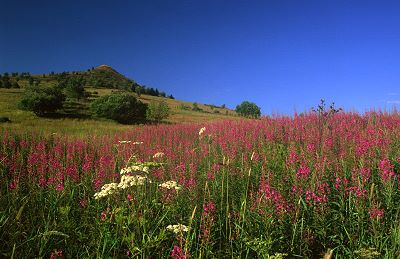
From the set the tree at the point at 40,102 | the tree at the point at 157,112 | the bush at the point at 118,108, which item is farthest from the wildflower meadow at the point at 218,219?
the tree at the point at 157,112

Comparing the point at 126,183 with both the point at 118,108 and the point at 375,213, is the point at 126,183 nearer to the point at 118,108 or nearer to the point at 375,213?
the point at 375,213

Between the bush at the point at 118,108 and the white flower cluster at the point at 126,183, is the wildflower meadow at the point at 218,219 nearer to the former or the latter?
the white flower cluster at the point at 126,183

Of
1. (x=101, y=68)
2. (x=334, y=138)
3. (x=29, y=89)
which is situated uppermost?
(x=101, y=68)

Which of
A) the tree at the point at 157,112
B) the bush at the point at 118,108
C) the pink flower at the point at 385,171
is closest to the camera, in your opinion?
the pink flower at the point at 385,171

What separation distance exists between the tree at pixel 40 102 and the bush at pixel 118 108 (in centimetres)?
513

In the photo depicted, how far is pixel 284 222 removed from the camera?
439 centimetres

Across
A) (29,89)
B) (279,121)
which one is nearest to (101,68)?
(29,89)

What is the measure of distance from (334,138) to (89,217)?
7102mm

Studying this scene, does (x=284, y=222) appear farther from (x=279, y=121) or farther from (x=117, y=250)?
(x=279, y=121)

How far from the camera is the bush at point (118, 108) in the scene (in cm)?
4563

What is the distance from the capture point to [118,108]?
45312mm

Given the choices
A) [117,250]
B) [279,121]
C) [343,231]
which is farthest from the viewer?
[279,121]

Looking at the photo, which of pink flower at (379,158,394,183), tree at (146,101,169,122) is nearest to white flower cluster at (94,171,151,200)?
pink flower at (379,158,394,183)

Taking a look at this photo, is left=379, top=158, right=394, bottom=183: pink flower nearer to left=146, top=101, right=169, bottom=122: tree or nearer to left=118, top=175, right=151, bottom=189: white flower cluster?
left=118, top=175, right=151, bottom=189: white flower cluster
